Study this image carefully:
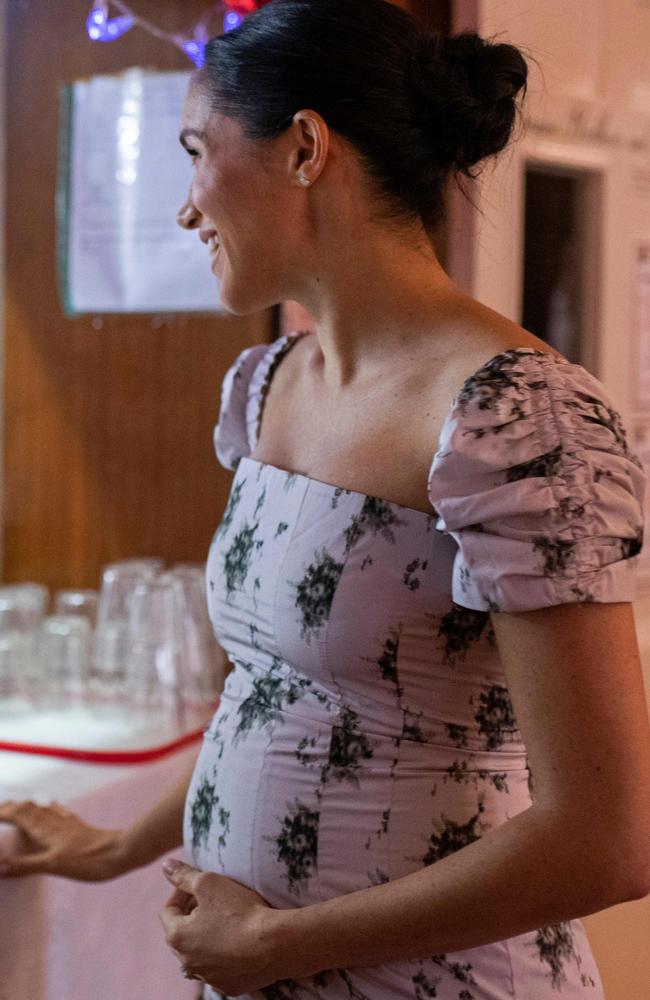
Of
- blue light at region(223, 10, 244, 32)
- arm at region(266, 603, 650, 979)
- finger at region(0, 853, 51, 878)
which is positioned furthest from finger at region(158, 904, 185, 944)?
blue light at region(223, 10, 244, 32)

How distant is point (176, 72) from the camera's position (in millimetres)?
2105

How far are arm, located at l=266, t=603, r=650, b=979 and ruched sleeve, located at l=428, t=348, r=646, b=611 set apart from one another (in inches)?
0.9

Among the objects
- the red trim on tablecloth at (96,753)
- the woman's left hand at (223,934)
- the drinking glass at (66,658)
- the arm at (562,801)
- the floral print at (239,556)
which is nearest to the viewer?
the arm at (562,801)

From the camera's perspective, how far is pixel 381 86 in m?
0.95

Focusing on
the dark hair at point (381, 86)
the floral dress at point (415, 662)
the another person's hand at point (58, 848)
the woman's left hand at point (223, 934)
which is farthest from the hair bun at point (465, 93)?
the another person's hand at point (58, 848)

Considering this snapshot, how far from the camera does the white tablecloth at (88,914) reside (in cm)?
131

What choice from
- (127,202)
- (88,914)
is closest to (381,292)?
(88,914)

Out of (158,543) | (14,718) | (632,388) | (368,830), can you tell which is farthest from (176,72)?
(368,830)

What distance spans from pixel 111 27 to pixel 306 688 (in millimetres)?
1237

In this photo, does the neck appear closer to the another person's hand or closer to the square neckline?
the square neckline

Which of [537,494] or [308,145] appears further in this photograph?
[308,145]

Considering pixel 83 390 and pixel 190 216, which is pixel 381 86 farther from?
pixel 83 390

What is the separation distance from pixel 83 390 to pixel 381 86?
1422 millimetres

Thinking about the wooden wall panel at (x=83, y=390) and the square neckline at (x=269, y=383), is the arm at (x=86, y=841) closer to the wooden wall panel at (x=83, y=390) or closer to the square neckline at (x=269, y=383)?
the square neckline at (x=269, y=383)
